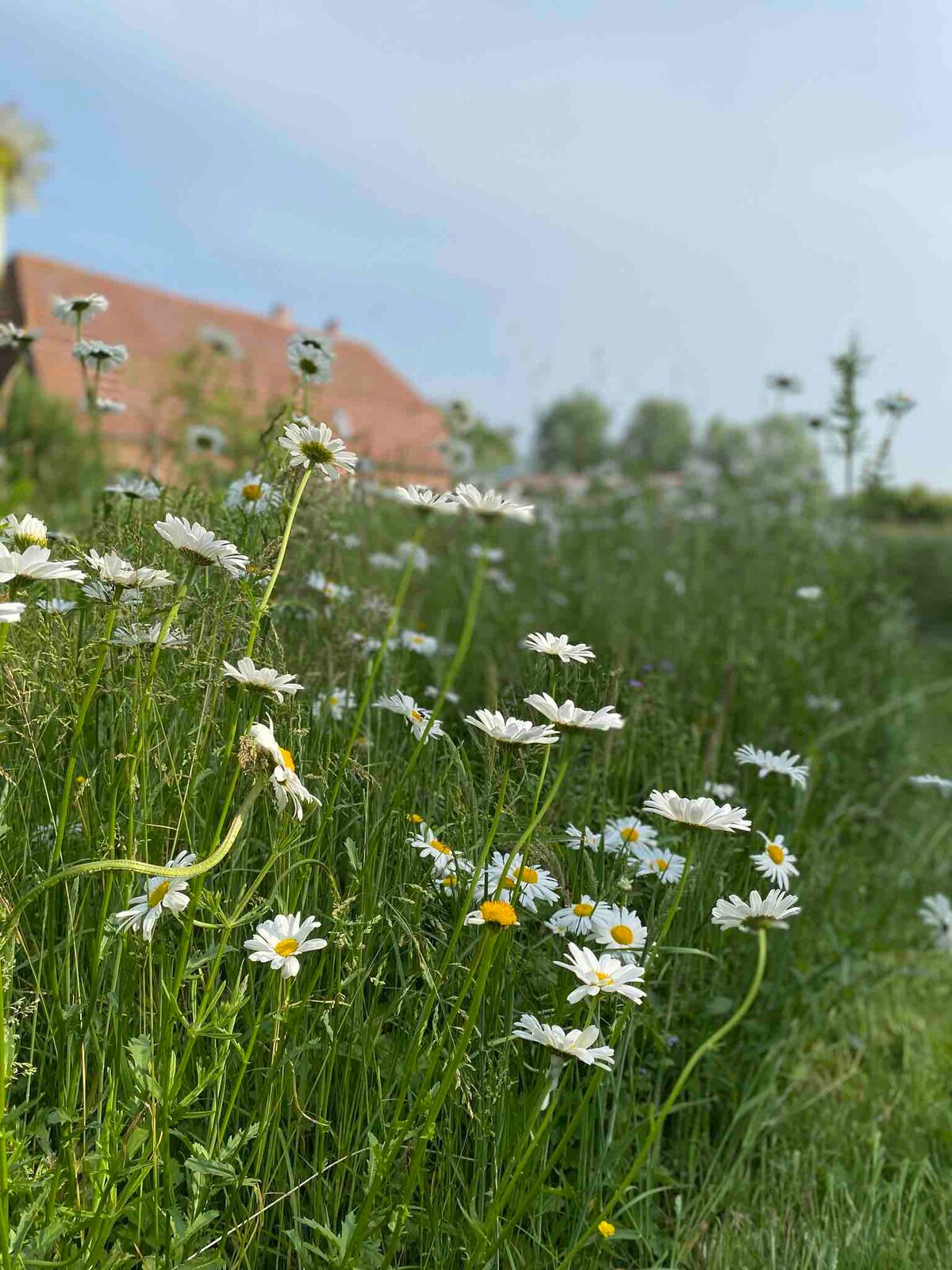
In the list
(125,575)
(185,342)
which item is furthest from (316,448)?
(185,342)

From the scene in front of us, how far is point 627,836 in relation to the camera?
1584 mm

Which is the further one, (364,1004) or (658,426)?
(658,426)

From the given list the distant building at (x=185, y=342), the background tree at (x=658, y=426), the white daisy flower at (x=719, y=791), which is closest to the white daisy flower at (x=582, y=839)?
the white daisy flower at (x=719, y=791)

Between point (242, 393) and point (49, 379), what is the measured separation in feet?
40.2

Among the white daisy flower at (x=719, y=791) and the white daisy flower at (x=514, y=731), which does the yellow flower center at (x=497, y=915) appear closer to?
the white daisy flower at (x=514, y=731)

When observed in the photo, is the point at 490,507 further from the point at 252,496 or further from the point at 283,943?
the point at 252,496

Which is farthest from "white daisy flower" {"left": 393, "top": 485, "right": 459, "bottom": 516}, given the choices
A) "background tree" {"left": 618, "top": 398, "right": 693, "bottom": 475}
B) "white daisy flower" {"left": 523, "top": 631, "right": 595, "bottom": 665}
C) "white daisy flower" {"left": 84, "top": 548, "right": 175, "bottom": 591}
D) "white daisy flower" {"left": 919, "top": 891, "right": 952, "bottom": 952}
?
"background tree" {"left": 618, "top": 398, "right": 693, "bottom": 475}

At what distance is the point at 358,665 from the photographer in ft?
6.68

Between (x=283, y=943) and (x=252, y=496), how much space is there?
922 mm

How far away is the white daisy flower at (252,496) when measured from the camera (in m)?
1.74

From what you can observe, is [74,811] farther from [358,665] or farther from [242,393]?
[242,393]

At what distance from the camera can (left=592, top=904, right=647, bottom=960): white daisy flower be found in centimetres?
128

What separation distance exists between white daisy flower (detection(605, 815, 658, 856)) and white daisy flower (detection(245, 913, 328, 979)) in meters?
0.48

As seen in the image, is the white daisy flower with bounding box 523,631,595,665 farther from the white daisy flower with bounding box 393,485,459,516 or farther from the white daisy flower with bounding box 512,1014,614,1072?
the white daisy flower with bounding box 512,1014,614,1072
